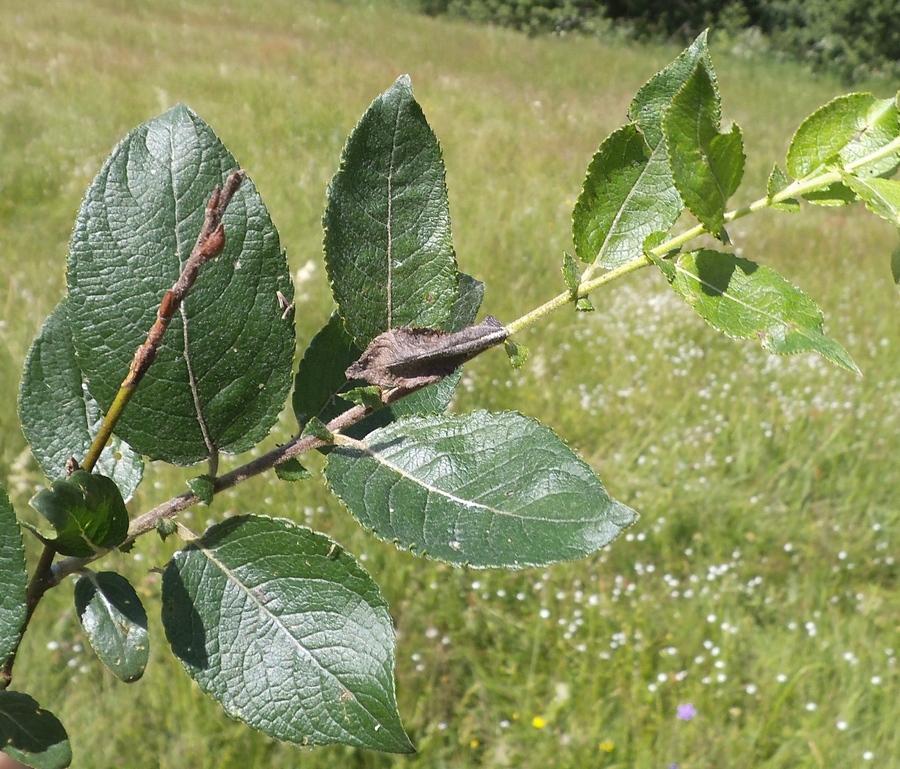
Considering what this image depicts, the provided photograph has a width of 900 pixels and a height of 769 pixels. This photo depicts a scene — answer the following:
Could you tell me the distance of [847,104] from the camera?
56 centimetres

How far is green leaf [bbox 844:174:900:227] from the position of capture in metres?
0.49

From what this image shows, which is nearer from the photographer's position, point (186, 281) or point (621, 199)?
point (186, 281)

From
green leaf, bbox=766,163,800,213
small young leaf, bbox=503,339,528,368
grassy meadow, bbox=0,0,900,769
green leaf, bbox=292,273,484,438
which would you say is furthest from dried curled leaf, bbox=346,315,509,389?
grassy meadow, bbox=0,0,900,769

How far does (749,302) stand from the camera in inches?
21.5

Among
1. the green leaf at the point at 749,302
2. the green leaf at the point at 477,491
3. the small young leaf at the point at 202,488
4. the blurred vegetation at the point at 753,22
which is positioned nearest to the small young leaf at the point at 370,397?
the green leaf at the point at 477,491

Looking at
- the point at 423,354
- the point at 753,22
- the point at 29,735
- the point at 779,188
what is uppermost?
the point at 753,22

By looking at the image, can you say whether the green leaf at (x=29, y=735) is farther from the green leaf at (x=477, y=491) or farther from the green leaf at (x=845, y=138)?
the green leaf at (x=845, y=138)

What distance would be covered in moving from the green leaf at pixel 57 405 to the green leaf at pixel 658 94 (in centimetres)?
57

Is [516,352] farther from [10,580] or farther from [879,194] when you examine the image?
[10,580]

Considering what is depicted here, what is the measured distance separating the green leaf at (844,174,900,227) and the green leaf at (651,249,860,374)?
7 centimetres

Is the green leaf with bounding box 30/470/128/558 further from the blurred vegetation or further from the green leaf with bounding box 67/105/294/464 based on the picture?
the blurred vegetation

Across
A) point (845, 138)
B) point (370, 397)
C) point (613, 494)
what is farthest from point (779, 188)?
point (613, 494)

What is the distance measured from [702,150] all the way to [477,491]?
29 cm

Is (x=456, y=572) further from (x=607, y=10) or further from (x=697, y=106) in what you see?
(x=607, y=10)
